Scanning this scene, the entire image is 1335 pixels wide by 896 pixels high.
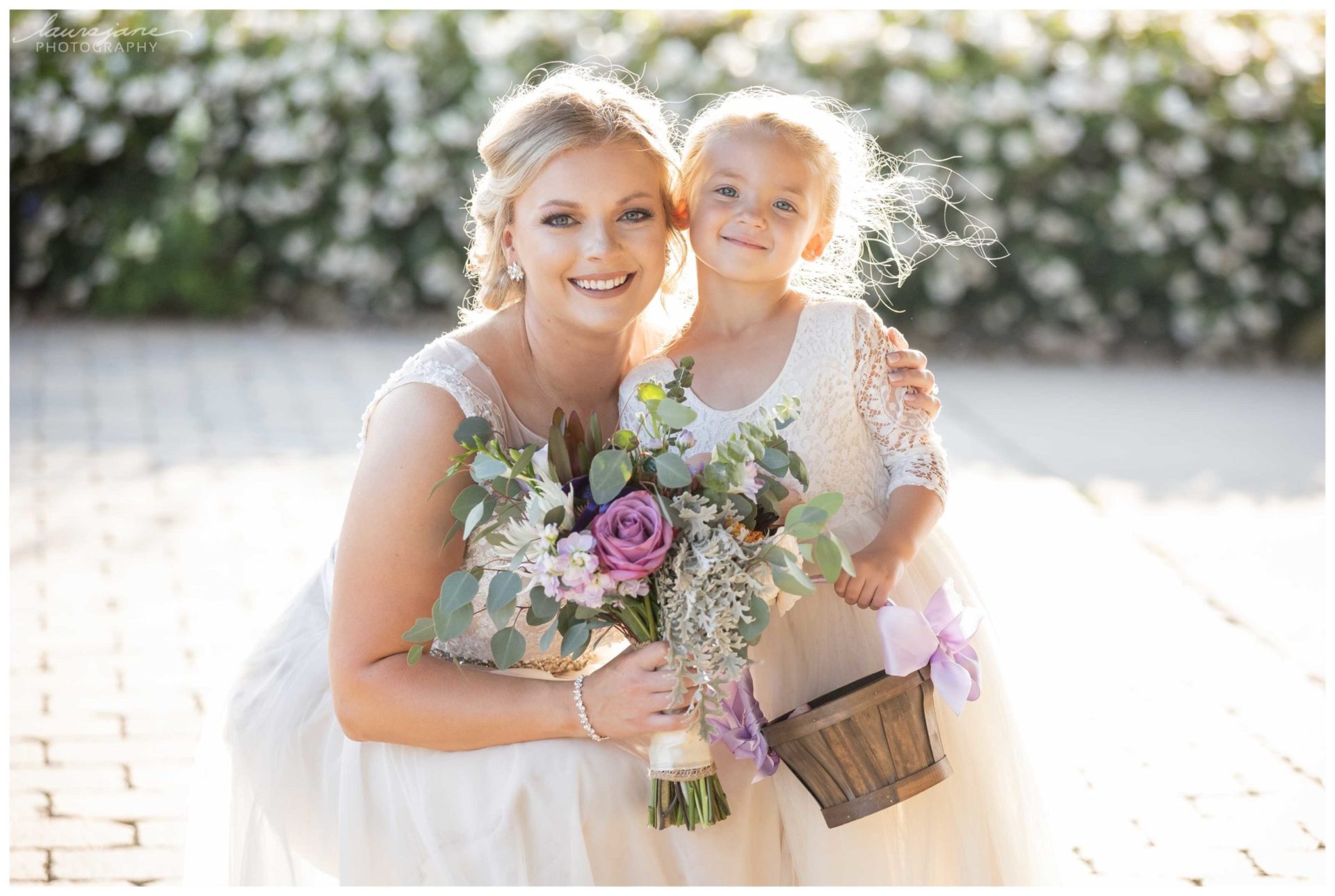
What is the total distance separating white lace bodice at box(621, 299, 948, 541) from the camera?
2.81m

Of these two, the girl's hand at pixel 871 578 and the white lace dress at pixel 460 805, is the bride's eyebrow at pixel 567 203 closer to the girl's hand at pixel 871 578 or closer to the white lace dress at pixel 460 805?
the white lace dress at pixel 460 805

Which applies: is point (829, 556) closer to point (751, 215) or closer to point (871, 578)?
point (871, 578)

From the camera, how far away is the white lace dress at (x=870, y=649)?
2.62 m

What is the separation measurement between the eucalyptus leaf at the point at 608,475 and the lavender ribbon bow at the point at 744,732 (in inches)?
18.8

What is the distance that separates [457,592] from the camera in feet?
7.40

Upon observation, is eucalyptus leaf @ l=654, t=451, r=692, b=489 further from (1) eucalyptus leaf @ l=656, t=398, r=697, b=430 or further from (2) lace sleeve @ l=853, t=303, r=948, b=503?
(2) lace sleeve @ l=853, t=303, r=948, b=503

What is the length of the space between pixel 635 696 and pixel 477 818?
419 mm

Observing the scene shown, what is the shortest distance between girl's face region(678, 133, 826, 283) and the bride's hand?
88 centimetres

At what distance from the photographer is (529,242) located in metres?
2.77

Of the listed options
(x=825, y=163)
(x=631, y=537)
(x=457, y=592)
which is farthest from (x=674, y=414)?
(x=825, y=163)

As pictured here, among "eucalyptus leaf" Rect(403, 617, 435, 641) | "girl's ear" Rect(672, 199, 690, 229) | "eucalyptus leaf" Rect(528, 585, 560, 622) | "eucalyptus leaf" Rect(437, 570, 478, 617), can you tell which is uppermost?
"girl's ear" Rect(672, 199, 690, 229)

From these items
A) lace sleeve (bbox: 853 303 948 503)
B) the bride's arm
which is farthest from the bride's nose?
lace sleeve (bbox: 853 303 948 503)

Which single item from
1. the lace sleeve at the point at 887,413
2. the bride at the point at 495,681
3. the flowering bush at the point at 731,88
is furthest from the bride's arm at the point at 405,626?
the flowering bush at the point at 731,88

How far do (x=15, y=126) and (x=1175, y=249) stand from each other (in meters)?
7.53
